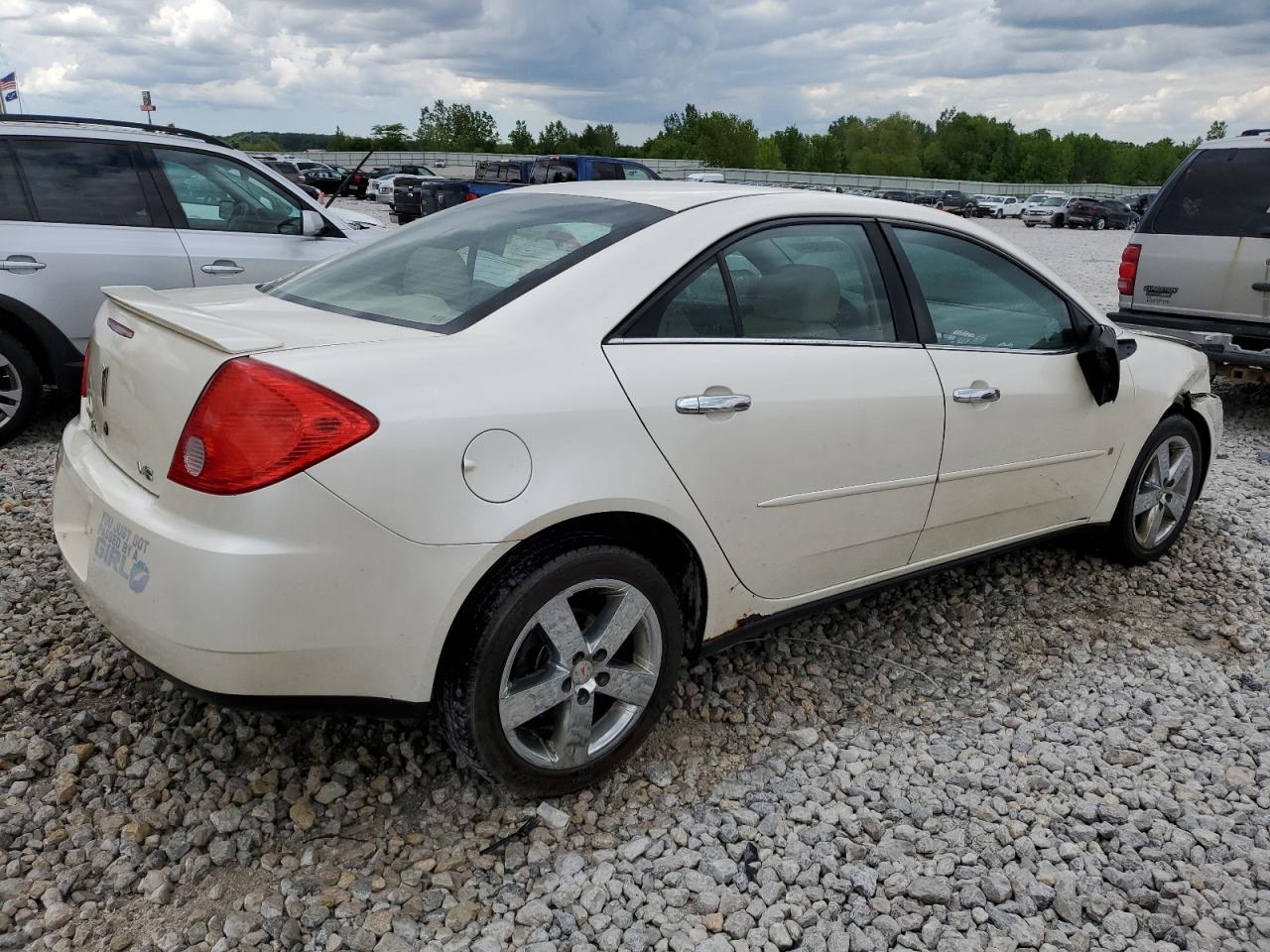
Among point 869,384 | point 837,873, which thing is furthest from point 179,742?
point 869,384

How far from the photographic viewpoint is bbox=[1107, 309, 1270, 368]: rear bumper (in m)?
7.02

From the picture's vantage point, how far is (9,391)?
5.75 m

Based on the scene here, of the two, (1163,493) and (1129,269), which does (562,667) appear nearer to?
(1163,493)

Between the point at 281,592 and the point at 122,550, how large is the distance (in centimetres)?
50

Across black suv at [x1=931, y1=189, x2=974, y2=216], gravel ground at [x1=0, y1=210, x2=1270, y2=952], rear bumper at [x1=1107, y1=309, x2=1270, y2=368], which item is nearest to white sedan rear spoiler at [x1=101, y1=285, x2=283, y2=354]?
gravel ground at [x1=0, y1=210, x2=1270, y2=952]

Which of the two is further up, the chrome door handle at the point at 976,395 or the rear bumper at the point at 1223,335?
the chrome door handle at the point at 976,395

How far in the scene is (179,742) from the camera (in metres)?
2.97

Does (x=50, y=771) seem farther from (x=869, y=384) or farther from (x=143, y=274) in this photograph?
(x=143, y=274)

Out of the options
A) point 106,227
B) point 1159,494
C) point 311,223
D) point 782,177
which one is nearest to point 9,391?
point 106,227

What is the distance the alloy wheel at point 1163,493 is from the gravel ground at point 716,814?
80 centimetres

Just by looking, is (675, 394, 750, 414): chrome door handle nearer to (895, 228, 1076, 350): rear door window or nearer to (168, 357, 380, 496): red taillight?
(168, 357, 380, 496): red taillight

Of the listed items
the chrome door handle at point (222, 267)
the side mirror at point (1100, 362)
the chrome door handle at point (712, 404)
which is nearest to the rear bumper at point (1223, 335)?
the side mirror at point (1100, 362)

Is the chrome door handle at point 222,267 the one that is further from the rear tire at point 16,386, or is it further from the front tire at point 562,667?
the front tire at point 562,667

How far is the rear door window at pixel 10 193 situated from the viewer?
5.77m
